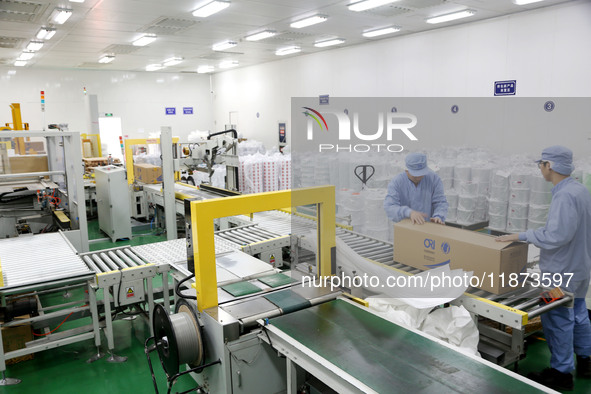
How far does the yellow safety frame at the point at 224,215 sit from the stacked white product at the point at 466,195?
3.87 m

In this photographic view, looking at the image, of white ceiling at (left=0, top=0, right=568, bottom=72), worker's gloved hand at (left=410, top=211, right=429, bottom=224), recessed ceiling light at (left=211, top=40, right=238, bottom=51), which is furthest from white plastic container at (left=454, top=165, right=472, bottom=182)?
recessed ceiling light at (left=211, top=40, right=238, bottom=51)

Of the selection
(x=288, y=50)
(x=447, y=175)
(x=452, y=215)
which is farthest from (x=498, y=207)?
(x=288, y=50)

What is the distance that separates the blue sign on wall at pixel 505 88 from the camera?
22.0 feet

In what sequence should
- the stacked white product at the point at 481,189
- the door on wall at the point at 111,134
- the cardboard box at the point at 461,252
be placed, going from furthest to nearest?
the door on wall at the point at 111,134 < the stacked white product at the point at 481,189 < the cardboard box at the point at 461,252

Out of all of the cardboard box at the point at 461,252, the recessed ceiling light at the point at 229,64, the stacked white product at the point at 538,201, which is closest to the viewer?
the cardboard box at the point at 461,252

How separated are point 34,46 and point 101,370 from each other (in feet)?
26.9

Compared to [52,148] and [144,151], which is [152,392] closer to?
[52,148]

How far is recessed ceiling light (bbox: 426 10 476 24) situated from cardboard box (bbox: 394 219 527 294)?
15.3 ft

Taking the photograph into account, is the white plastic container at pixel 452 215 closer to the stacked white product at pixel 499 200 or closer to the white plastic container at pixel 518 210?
the stacked white product at pixel 499 200

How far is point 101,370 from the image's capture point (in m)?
3.64

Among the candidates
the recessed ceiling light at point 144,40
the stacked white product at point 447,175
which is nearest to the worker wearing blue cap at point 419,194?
the stacked white product at point 447,175

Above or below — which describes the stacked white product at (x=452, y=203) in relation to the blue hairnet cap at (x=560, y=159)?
below

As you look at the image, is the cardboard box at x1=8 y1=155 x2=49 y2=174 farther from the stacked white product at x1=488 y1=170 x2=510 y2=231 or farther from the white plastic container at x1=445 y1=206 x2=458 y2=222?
the stacked white product at x1=488 y1=170 x2=510 y2=231

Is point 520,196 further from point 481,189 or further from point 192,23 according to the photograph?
point 192,23
